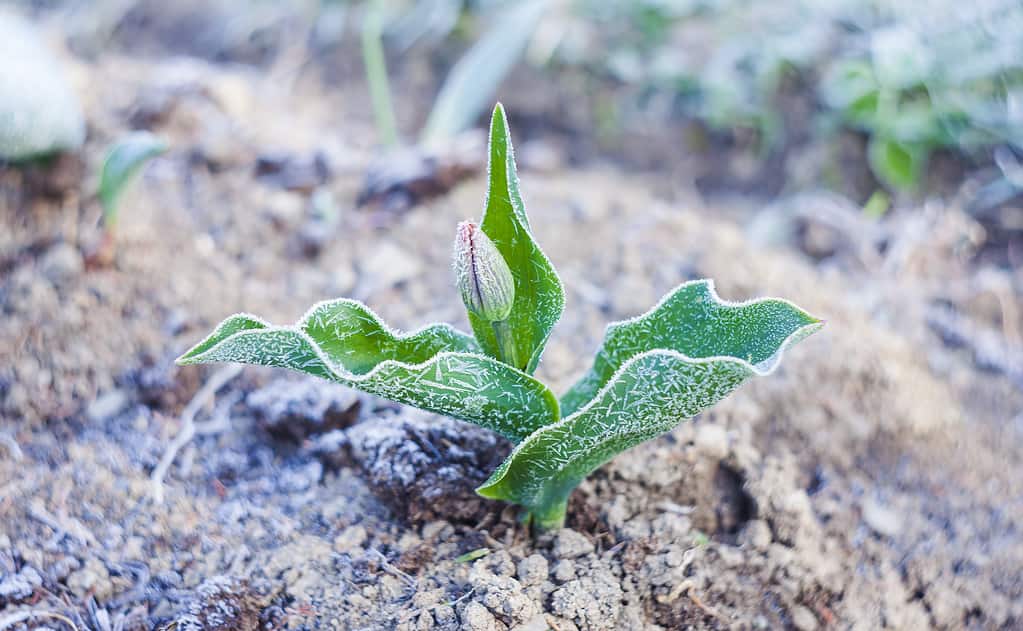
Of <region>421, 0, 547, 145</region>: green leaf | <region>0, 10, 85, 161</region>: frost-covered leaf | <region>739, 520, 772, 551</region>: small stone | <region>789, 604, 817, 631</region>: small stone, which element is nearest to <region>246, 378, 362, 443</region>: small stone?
<region>739, 520, 772, 551</region>: small stone

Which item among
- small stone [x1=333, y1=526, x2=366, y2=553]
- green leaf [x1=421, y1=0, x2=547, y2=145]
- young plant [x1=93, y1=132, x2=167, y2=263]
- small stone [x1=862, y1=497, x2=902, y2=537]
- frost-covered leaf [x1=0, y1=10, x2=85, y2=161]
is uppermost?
green leaf [x1=421, y1=0, x2=547, y2=145]

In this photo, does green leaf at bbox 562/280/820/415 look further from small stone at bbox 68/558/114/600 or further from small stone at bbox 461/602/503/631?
small stone at bbox 68/558/114/600

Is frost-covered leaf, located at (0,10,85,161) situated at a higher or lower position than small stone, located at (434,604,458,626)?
higher

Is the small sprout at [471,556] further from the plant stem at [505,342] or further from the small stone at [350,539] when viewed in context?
the plant stem at [505,342]

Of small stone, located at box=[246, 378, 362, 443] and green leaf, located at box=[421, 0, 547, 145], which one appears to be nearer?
small stone, located at box=[246, 378, 362, 443]

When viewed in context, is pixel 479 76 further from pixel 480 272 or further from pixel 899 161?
pixel 480 272

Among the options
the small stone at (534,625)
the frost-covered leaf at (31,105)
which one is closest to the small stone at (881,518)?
the small stone at (534,625)
